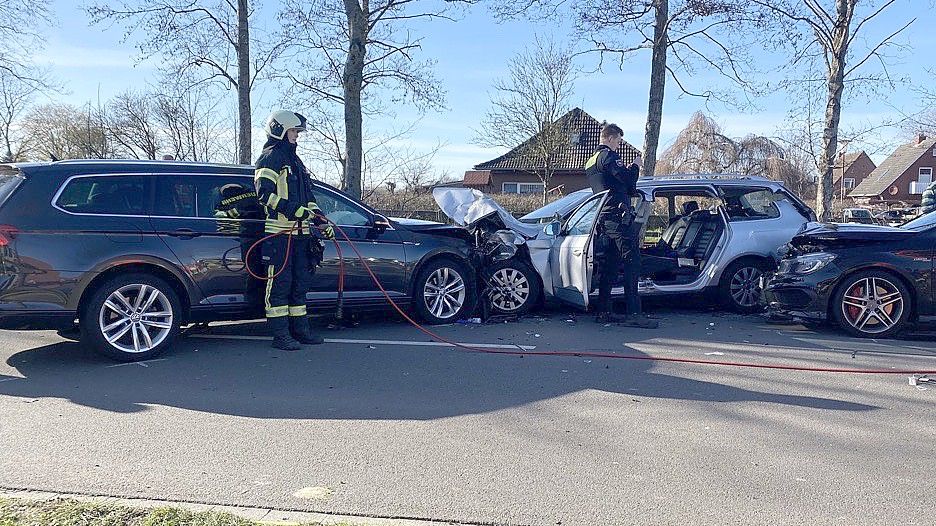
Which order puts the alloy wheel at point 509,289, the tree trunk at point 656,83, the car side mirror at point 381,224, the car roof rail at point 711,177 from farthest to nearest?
the tree trunk at point 656,83 < the car roof rail at point 711,177 < the alloy wheel at point 509,289 < the car side mirror at point 381,224

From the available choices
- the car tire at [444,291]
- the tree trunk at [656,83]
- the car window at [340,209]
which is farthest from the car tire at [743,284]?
the tree trunk at [656,83]

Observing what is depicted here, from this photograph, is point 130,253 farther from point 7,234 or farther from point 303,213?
point 303,213

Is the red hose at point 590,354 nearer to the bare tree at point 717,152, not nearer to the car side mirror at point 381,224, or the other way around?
the car side mirror at point 381,224

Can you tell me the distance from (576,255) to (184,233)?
13.6ft

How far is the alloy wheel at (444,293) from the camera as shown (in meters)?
8.58

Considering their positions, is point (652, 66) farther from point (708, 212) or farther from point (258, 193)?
point (258, 193)

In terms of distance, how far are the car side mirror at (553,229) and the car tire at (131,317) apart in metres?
4.33

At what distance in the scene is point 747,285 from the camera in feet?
31.2

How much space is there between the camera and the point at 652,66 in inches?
608

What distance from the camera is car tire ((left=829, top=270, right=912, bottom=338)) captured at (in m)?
7.83

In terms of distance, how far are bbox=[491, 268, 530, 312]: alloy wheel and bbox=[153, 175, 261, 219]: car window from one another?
9.71ft

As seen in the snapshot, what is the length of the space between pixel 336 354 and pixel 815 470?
4219 mm

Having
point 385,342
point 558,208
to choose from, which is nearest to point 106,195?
point 385,342

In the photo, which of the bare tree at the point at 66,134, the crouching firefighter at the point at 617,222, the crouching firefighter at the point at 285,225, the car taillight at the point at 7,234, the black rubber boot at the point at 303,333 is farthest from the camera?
the bare tree at the point at 66,134
